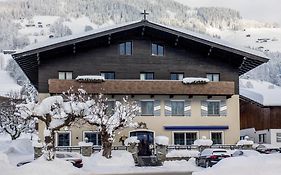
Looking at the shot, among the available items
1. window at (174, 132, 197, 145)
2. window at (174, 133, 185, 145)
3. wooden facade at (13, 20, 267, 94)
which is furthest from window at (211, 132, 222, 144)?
wooden facade at (13, 20, 267, 94)

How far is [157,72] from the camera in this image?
149 ft

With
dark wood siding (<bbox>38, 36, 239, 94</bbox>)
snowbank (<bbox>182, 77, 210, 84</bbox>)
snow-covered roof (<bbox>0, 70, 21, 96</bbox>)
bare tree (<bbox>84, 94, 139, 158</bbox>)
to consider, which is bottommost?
bare tree (<bbox>84, 94, 139, 158</bbox>)

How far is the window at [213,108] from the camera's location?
45.6 metres

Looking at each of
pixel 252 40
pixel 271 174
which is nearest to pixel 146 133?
pixel 271 174

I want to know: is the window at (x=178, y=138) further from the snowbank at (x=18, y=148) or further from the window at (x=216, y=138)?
the snowbank at (x=18, y=148)

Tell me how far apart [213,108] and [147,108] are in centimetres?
554

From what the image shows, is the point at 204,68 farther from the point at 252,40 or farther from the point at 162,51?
the point at 252,40

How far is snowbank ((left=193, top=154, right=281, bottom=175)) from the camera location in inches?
753

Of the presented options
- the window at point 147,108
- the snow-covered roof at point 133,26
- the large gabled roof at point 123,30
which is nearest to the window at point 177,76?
the window at point 147,108

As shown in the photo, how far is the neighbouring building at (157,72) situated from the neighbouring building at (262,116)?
5565mm

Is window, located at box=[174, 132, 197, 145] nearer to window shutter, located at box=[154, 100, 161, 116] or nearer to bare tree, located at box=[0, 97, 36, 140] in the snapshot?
window shutter, located at box=[154, 100, 161, 116]

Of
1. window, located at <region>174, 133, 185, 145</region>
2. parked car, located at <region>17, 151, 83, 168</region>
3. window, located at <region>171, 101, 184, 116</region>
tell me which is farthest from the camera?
window, located at <region>171, 101, 184, 116</region>

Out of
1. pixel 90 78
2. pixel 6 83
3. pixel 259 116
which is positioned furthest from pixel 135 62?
pixel 6 83

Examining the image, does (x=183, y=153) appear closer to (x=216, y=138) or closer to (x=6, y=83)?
(x=216, y=138)
